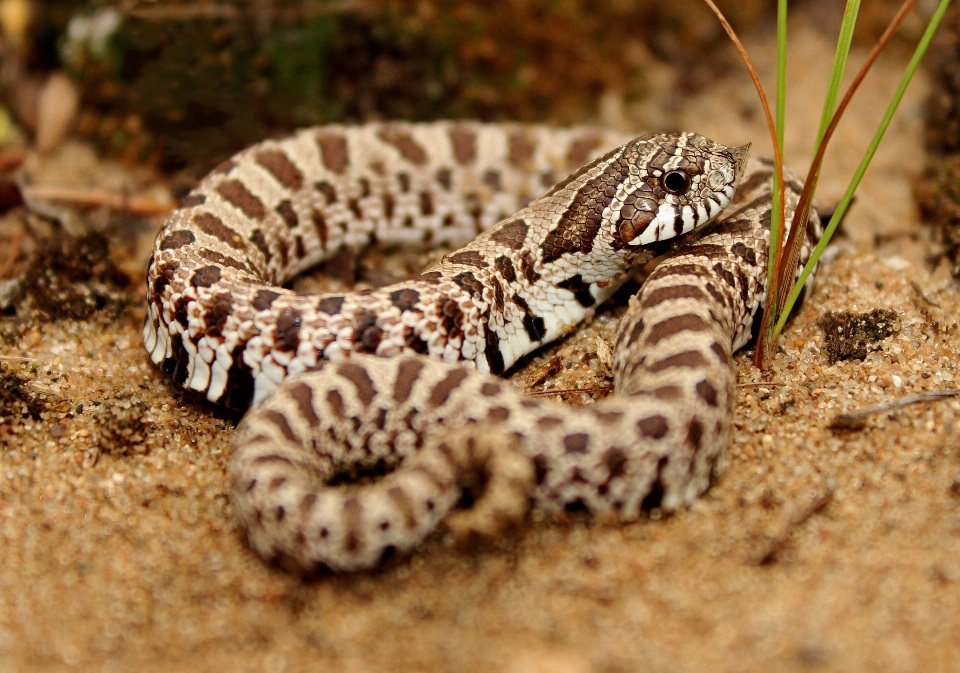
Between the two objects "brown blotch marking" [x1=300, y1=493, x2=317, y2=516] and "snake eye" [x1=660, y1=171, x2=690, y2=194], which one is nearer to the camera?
"brown blotch marking" [x1=300, y1=493, x2=317, y2=516]

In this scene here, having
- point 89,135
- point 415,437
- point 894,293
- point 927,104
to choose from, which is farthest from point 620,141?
point 89,135

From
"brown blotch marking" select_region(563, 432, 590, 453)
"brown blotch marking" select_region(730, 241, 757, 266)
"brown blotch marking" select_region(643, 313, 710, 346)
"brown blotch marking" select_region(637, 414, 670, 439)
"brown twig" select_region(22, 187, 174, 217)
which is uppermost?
"brown blotch marking" select_region(730, 241, 757, 266)

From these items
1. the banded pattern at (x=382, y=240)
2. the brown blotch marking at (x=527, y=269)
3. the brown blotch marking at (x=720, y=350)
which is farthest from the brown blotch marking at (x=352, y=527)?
the brown blotch marking at (x=527, y=269)

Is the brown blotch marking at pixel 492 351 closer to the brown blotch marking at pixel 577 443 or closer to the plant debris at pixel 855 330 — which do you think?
the brown blotch marking at pixel 577 443

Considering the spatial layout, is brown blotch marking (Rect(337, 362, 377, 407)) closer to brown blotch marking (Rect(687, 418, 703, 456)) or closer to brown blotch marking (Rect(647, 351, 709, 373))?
brown blotch marking (Rect(647, 351, 709, 373))

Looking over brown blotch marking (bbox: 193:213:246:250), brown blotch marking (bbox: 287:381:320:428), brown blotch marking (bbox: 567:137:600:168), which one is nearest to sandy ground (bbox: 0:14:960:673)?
brown blotch marking (bbox: 287:381:320:428)
